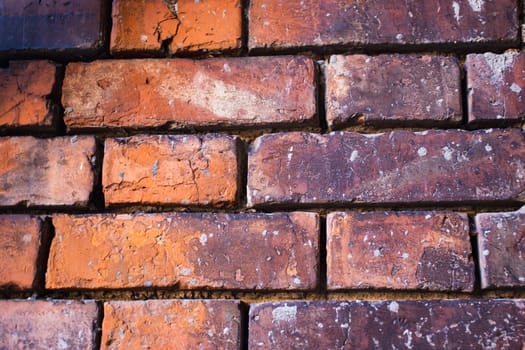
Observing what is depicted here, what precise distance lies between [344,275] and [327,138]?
18cm

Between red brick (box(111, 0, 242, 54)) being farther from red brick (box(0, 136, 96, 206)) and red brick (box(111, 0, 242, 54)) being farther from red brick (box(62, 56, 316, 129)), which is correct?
red brick (box(0, 136, 96, 206))

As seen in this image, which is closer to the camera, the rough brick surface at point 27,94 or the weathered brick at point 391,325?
the weathered brick at point 391,325

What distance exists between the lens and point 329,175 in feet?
2.51

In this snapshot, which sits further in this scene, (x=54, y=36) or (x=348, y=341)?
(x=54, y=36)

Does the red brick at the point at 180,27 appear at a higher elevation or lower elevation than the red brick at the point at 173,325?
higher

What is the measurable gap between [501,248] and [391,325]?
173 millimetres

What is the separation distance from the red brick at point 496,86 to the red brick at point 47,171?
1.74 feet

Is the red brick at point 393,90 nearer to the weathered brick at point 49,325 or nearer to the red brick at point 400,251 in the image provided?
the red brick at point 400,251

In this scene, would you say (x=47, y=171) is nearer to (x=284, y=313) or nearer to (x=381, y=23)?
(x=284, y=313)

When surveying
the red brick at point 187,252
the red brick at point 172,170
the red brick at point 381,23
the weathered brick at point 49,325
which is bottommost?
the weathered brick at point 49,325

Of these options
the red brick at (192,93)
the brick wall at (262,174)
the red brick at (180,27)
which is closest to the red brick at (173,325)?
the brick wall at (262,174)

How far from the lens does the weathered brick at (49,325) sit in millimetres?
737

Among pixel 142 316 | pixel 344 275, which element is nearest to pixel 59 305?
pixel 142 316

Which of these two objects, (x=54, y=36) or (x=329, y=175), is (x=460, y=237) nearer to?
(x=329, y=175)
